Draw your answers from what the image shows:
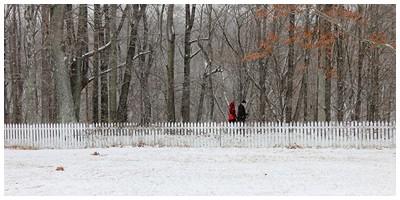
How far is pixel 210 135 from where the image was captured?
71.3 ft

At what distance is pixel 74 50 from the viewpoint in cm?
2945

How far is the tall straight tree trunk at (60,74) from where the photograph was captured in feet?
79.3

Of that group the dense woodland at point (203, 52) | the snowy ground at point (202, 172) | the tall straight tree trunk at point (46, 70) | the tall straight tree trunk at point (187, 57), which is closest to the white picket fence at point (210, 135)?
the snowy ground at point (202, 172)

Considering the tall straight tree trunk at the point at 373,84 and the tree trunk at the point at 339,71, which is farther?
the tall straight tree trunk at the point at 373,84

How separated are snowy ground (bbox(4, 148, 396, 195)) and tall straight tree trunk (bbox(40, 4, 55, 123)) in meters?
7.89

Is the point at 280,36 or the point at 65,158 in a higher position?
the point at 280,36

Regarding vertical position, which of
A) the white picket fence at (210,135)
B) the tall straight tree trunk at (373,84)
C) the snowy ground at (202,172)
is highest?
the tall straight tree trunk at (373,84)

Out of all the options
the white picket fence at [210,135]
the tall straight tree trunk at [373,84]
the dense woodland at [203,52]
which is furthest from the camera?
the tall straight tree trunk at [373,84]

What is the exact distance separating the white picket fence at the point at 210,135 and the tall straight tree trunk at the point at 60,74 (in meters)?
2.01

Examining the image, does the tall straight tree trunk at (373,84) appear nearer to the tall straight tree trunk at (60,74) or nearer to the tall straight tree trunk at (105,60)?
the tall straight tree trunk at (105,60)

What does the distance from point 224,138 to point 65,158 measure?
6199mm
